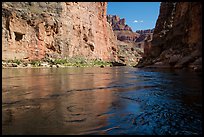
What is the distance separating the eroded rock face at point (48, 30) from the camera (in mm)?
41906

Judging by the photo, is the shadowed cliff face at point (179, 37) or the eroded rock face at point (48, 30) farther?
the eroded rock face at point (48, 30)

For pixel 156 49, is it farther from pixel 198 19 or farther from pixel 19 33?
pixel 19 33

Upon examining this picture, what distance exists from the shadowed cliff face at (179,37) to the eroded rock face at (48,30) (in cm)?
1833

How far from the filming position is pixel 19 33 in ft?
142

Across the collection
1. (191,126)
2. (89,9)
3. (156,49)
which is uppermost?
(89,9)

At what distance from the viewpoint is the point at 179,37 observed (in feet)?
132

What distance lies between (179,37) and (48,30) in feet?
86.2

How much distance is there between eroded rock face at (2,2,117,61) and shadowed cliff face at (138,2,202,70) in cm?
1833

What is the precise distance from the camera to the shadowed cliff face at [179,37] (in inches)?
1098

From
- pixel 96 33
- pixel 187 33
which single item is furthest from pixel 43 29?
pixel 187 33

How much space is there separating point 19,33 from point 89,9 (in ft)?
82.2

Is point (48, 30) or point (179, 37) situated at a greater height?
point (48, 30)

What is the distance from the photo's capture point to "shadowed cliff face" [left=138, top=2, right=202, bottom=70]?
91.5 feet

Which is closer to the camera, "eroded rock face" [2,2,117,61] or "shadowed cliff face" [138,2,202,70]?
"shadowed cliff face" [138,2,202,70]
